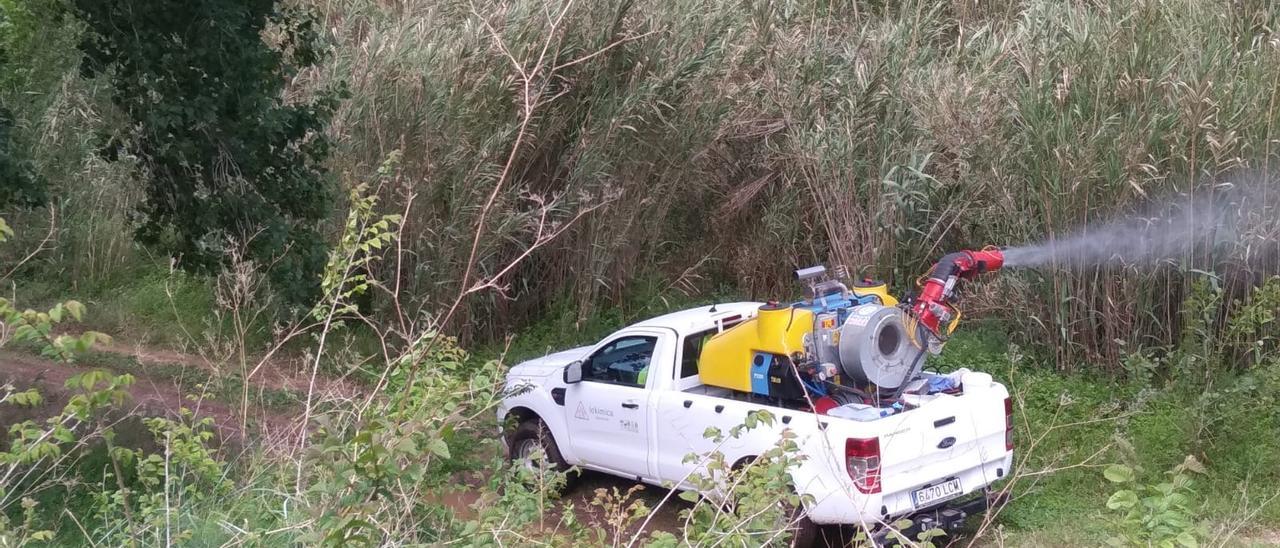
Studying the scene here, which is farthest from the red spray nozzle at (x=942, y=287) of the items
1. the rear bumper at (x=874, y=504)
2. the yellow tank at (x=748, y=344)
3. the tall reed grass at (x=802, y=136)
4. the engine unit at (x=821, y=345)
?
the tall reed grass at (x=802, y=136)

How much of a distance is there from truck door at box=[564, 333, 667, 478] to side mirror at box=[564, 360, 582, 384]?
0.06m

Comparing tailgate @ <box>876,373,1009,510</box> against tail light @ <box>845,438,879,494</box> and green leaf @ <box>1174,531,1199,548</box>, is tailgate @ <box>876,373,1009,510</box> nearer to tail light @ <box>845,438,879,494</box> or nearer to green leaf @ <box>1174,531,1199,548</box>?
tail light @ <box>845,438,879,494</box>

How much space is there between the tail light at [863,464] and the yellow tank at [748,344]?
665 millimetres

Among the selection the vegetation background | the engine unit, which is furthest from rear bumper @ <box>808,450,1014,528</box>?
the engine unit

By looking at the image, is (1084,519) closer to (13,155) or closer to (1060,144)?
(1060,144)

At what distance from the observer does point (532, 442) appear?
8312 mm

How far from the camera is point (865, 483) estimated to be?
5.96 m

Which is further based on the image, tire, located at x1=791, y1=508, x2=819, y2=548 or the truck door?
the truck door

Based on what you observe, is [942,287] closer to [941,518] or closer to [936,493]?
[936,493]

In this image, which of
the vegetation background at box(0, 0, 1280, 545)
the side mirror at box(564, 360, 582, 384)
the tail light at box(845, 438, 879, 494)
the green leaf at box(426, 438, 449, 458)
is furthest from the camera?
the side mirror at box(564, 360, 582, 384)

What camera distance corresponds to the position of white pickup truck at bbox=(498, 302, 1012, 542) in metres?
6.01

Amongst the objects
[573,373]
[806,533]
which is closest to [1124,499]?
[806,533]

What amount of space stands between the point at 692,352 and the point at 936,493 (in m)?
1.87

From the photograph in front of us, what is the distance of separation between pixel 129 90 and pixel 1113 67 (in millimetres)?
7331
